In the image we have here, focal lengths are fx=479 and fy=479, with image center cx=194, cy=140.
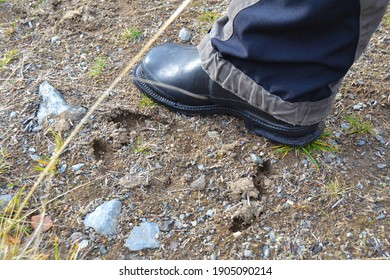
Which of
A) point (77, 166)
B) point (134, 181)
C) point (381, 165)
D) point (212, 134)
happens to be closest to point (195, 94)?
point (212, 134)

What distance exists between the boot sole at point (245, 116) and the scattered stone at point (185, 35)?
1.13 ft

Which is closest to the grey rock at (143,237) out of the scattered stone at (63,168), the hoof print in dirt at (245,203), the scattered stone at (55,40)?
the hoof print in dirt at (245,203)

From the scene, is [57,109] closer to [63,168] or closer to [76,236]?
[63,168]

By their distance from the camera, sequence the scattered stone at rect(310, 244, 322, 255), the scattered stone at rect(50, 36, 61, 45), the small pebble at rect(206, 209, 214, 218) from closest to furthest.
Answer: the scattered stone at rect(310, 244, 322, 255), the small pebble at rect(206, 209, 214, 218), the scattered stone at rect(50, 36, 61, 45)

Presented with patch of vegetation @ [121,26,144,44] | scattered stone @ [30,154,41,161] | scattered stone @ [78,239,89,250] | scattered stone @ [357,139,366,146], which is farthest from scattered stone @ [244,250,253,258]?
patch of vegetation @ [121,26,144,44]

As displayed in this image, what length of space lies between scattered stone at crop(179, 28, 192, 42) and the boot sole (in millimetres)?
345

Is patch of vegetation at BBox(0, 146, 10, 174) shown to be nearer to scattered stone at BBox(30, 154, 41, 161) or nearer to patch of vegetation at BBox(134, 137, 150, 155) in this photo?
Answer: scattered stone at BBox(30, 154, 41, 161)

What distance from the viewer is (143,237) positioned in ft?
5.60

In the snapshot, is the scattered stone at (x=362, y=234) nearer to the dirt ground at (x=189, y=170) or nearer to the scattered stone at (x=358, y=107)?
the dirt ground at (x=189, y=170)

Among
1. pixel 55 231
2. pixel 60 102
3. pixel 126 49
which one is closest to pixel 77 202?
pixel 55 231

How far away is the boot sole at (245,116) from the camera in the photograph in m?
1.93

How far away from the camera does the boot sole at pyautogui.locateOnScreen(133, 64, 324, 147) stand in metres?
1.93

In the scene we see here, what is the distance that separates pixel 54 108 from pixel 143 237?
74 cm

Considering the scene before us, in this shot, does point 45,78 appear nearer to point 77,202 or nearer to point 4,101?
point 4,101
